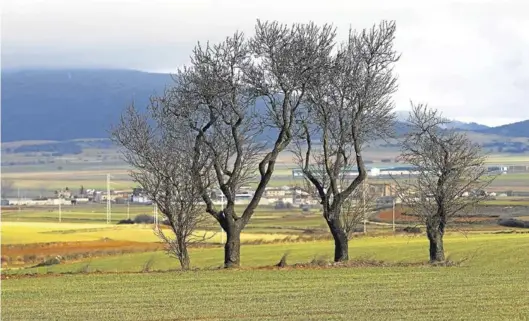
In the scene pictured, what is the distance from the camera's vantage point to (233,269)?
42875mm

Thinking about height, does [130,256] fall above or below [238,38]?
below

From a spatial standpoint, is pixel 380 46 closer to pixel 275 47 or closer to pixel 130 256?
pixel 275 47

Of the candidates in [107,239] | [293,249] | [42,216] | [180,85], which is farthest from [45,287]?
[42,216]

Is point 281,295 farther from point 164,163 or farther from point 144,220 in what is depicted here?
point 144,220

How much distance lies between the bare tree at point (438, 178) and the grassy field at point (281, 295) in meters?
7.36

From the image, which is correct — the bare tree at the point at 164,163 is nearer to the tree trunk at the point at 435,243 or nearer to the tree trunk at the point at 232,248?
the tree trunk at the point at 232,248

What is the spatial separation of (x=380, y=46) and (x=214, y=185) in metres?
10.6

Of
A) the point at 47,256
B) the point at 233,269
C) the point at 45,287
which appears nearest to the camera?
the point at 45,287

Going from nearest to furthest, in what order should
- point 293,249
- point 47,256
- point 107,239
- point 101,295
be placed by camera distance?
point 101,295
point 293,249
point 47,256
point 107,239

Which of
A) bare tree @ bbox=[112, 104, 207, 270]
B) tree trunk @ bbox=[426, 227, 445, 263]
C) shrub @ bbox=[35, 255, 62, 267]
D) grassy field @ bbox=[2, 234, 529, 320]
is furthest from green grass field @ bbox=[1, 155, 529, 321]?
shrub @ bbox=[35, 255, 62, 267]

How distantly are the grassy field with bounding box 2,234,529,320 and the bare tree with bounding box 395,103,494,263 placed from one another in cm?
736

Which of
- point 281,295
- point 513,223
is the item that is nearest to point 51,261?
point 281,295

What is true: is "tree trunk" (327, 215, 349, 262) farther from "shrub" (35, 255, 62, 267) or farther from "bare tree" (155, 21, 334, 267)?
"shrub" (35, 255, 62, 267)

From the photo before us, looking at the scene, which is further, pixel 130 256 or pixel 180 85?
pixel 130 256
